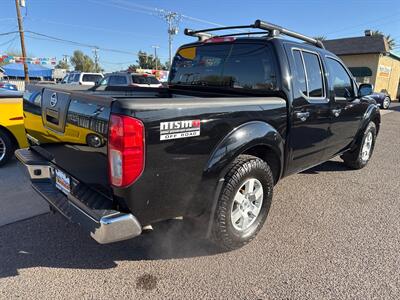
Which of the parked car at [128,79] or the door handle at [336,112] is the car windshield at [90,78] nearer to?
the parked car at [128,79]

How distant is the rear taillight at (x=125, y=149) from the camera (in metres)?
1.94

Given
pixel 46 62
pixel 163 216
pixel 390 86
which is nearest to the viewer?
pixel 163 216

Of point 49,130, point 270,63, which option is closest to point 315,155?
→ point 270,63

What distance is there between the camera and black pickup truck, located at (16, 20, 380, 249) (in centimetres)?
206

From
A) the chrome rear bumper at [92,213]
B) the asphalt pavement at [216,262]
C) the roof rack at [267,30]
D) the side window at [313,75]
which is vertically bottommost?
the asphalt pavement at [216,262]

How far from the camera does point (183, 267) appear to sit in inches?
106

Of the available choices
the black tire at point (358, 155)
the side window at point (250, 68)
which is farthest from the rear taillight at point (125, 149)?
the black tire at point (358, 155)

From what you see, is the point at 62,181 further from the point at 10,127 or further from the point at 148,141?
the point at 10,127

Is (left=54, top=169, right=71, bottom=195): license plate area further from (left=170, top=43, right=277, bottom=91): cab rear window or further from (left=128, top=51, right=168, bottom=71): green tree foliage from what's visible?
(left=128, top=51, right=168, bottom=71): green tree foliage

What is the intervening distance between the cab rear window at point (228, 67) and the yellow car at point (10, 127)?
9.00 feet

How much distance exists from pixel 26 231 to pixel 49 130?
119cm

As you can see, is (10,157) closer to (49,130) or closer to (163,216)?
(49,130)

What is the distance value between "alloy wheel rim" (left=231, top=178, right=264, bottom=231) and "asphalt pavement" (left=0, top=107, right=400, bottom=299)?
0.84 feet

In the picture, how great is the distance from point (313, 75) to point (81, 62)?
3880 inches
